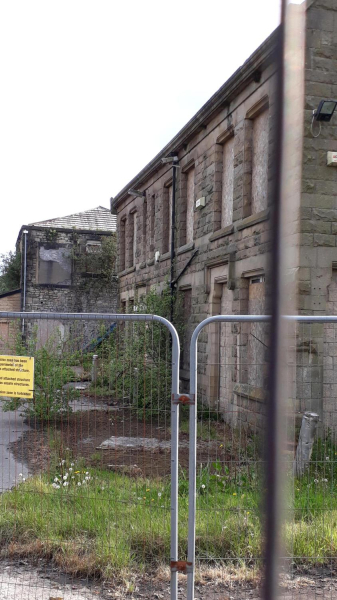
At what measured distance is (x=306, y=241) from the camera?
8805 mm

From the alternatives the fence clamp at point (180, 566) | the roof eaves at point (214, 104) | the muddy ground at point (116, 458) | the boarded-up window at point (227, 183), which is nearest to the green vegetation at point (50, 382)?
the muddy ground at point (116, 458)

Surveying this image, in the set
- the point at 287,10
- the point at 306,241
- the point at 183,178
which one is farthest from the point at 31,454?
the point at 183,178

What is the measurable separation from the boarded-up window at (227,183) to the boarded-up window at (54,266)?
57.6 feet

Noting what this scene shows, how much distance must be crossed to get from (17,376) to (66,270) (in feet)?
81.9

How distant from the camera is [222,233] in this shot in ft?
38.5

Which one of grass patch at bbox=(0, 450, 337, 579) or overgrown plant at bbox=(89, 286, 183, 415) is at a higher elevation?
overgrown plant at bbox=(89, 286, 183, 415)

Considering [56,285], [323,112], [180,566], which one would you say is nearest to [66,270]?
→ [56,285]

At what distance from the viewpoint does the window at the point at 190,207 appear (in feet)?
48.4

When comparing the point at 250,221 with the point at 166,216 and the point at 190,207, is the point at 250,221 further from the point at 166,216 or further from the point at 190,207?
the point at 166,216

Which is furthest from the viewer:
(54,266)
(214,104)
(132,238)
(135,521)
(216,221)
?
(54,266)

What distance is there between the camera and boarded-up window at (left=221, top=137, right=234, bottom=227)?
12.0 metres

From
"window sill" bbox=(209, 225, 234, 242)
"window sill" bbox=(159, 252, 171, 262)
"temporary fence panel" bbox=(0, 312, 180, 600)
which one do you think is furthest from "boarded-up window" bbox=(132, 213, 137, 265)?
"temporary fence panel" bbox=(0, 312, 180, 600)

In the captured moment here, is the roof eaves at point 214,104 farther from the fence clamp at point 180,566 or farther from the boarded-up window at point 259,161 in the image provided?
the fence clamp at point 180,566

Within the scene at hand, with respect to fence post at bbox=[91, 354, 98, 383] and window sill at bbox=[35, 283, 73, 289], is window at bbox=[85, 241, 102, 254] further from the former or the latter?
fence post at bbox=[91, 354, 98, 383]
